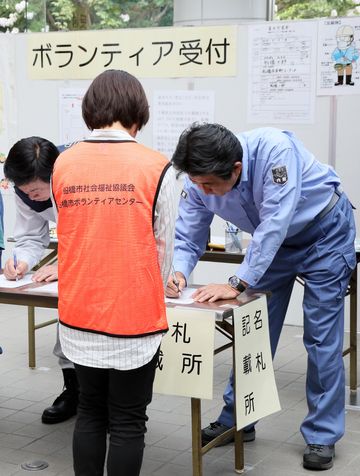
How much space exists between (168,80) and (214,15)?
80 centimetres

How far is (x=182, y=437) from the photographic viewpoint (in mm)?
3656

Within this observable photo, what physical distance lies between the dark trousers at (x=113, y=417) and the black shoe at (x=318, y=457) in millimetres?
996

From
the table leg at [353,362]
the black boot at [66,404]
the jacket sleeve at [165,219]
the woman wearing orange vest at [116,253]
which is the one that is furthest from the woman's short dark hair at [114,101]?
the table leg at [353,362]

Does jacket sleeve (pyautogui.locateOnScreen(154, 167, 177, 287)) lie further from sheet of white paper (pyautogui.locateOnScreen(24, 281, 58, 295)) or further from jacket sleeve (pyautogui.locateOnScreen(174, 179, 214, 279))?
jacket sleeve (pyautogui.locateOnScreen(174, 179, 214, 279))

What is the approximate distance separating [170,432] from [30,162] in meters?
1.39

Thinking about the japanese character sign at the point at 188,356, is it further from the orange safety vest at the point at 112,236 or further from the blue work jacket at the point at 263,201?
the orange safety vest at the point at 112,236

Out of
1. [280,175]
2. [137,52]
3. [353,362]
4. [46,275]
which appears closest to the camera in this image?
[280,175]

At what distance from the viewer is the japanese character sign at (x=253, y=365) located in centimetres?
298

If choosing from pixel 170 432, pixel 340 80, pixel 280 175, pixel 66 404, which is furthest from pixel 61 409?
pixel 340 80

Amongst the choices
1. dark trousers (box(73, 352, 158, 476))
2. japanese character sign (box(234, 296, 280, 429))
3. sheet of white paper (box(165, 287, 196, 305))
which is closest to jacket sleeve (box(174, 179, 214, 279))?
sheet of white paper (box(165, 287, 196, 305))

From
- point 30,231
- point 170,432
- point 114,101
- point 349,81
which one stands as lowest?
point 170,432

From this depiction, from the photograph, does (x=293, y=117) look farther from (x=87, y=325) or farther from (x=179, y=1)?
(x=87, y=325)

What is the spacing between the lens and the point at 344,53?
17.1 feet

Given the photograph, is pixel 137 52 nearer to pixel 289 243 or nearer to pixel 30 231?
pixel 30 231
